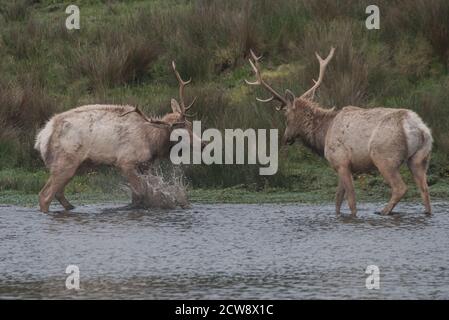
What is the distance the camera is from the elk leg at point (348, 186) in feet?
46.0

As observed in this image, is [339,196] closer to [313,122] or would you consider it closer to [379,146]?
[379,146]

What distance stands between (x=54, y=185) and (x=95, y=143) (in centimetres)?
65

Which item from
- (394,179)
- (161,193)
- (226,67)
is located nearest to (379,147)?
(394,179)

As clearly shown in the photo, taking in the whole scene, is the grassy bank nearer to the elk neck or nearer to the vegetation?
the vegetation

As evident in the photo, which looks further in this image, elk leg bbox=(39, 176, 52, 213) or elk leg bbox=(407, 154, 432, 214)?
elk leg bbox=(39, 176, 52, 213)

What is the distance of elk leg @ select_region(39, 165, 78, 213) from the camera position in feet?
48.6

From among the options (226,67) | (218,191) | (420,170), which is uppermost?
(226,67)

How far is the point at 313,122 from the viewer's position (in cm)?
1498

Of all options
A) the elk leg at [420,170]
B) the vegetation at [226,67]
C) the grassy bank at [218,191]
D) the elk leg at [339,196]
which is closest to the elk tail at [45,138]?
the grassy bank at [218,191]

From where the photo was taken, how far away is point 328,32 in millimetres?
19500
